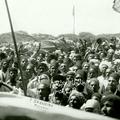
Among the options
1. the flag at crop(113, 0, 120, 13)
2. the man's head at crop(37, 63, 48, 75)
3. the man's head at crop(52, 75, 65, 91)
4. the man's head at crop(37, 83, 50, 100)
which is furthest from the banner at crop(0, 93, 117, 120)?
the flag at crop(113, 0, 120, 13)

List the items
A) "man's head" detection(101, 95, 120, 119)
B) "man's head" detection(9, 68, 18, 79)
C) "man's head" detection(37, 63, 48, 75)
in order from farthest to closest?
"man's head" detection(9, 68, 18, 79), "man's head" detection(37, 63, 48, 75), "man's head" detection(101, 95, 120, 119)

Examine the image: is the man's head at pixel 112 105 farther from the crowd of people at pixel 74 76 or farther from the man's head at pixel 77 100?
the man's head at pixel 77 100

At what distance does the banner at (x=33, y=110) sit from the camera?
450cm

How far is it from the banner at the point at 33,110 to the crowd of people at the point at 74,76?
3.0 inches

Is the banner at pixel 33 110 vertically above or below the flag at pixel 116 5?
below

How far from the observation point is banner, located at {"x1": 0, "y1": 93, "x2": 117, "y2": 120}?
450cm

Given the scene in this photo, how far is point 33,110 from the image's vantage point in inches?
190

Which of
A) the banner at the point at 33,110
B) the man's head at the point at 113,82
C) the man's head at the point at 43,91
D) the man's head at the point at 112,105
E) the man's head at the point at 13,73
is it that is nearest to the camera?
the man's head at the point at 112,105

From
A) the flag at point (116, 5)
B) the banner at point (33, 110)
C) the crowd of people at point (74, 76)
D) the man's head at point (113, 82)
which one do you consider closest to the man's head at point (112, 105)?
the crowd of people at point (74, 76)

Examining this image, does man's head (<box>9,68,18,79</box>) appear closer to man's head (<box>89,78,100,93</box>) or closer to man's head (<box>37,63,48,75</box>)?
man's head (<box>37,63,48,75</box>)

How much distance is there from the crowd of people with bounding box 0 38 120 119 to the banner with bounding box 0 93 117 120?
0.08 meters

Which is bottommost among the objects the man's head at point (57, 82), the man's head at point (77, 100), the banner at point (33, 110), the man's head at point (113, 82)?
the banner at point (33, 110)

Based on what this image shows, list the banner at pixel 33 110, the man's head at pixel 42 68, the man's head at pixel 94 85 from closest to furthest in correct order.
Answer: the man's head at pixel 94 85 < the banner at pixel 33 110 < the man's head at pixel 42 68

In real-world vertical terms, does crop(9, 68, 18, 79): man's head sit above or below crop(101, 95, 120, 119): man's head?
above
